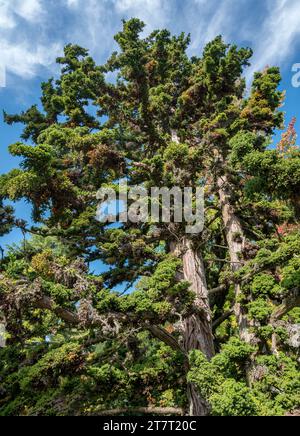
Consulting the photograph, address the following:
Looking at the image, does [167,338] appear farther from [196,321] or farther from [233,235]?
[233,235]

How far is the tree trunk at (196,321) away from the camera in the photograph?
6516 mm

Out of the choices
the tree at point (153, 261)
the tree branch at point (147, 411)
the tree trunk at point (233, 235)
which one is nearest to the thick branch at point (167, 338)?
Result: the tree at point (153, 261)

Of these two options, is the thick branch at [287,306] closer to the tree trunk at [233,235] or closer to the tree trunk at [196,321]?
the tree trunk at [233,235]

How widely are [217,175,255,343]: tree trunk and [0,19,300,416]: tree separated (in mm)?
43

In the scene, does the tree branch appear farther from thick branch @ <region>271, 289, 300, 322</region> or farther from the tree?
thick branch @ <region>271, 289, 300, 322</region>

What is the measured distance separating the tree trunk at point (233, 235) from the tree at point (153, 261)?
0.04 meters

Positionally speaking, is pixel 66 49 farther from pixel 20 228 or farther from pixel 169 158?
pixel 20 228

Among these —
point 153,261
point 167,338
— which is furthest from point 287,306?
point 153,261

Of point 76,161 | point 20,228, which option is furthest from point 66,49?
point 20,228

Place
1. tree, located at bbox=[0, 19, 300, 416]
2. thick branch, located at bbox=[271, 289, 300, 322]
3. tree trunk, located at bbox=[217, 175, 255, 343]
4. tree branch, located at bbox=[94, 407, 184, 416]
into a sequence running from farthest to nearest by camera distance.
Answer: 1. tree trunk, located at bbox=[217, 175, 255, 343]
2. tree branch, located at bbox=[94, 407, 184, 416]
3. thick branch, located at bbox=[271, 289, 300, 322]
4. tree, located at bbox=[0, 19, 300, 416]

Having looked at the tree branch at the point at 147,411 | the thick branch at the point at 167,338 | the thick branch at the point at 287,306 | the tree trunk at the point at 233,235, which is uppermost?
the tree trunk at the point at 233,235

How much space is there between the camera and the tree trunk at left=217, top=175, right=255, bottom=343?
7.91m

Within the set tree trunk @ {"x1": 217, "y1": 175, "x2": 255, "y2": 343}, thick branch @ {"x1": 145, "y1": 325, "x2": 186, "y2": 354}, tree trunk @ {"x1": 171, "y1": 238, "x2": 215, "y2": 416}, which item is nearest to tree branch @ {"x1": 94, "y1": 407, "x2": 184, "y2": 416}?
tree trunk @ {"x1": 171, "y1": 238, "x2": 215, "y2": 416}
